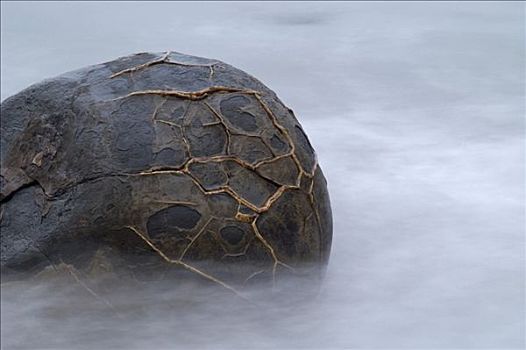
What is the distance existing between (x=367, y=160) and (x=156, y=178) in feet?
3.56

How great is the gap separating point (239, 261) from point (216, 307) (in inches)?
3.8

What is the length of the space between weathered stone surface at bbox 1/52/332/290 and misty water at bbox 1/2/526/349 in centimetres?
7

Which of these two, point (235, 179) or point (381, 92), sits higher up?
point (235, 179)

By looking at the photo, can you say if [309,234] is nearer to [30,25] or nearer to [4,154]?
[4,154]

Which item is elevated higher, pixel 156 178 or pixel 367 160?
pixel 156 178

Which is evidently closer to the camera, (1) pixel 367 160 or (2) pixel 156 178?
(2) pixel 156 178

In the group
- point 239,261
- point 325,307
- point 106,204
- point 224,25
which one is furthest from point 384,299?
point 224,25

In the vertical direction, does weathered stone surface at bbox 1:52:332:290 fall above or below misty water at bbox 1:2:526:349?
above

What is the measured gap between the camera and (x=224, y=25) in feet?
15.3

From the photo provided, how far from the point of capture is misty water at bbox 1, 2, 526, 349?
202 cm

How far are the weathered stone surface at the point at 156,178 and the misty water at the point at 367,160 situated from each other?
73mm

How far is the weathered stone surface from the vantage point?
80.4 inches

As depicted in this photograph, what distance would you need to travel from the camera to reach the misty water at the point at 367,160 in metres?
2.02

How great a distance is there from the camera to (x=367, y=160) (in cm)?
303
